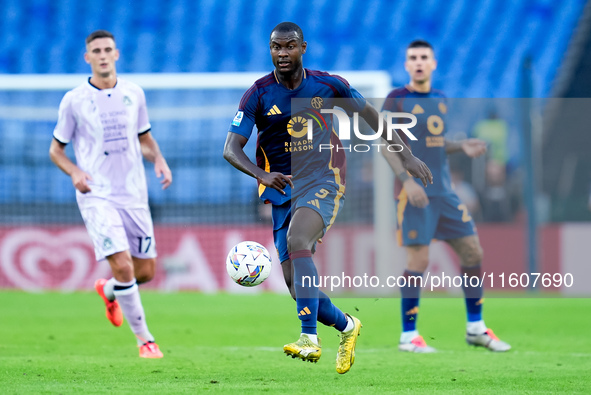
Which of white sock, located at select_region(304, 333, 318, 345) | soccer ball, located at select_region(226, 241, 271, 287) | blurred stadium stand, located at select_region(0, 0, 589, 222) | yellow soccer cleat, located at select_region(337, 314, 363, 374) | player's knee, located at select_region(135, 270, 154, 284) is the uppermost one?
blurred stadium stand, located at select_region(0, 0, 589, 222)

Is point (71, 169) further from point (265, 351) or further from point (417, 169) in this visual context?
point (417, 169)

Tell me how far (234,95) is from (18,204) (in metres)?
3.57

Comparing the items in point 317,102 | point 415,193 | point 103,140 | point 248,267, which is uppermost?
point 317,102

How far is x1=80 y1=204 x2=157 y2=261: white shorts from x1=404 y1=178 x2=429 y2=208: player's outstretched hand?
197cm

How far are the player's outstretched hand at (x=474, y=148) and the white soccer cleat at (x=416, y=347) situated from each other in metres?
1.47

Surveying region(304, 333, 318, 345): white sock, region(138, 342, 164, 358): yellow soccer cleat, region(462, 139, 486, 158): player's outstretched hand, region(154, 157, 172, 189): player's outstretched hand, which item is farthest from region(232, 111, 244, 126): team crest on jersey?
region(462, 139, 486, 158): player's outstretched hand

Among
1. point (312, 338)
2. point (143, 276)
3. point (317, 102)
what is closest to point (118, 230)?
point (143, 276)

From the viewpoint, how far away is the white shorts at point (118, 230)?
20.9ft

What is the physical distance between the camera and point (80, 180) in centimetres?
635

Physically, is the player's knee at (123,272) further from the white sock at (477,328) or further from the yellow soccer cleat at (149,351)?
the white sock at (477,328)

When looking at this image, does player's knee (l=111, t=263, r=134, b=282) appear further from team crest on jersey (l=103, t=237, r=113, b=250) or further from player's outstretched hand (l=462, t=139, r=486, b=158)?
player's outstretched hand (l=462, t=139, r=486, b=158)

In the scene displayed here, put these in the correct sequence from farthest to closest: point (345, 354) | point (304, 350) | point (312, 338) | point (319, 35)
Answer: point (319, 35) → point (345, 354) → point (312, 338) → point (304, 350)

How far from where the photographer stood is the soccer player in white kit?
644 centimetres

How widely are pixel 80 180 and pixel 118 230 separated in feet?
1.47
